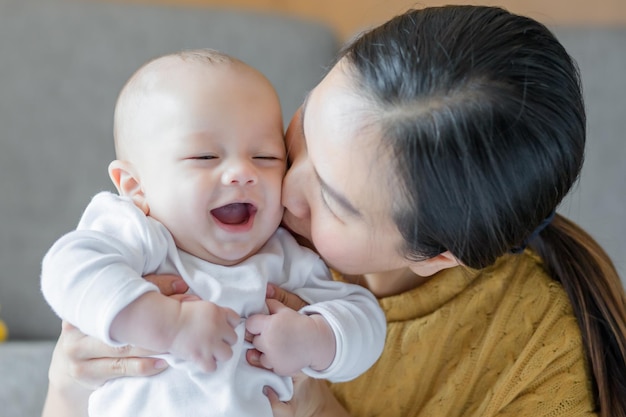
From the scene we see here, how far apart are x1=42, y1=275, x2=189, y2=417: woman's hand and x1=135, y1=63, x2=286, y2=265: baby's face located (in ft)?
0.27

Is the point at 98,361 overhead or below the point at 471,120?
below

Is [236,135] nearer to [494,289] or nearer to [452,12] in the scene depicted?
[452,12]

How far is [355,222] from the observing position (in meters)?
1.00

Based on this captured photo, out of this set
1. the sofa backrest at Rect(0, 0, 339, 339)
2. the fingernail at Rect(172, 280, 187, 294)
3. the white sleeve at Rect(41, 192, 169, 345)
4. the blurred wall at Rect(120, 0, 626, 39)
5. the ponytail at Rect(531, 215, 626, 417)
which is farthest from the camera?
the blurred wall at Rect(120, 0, 626, 39)

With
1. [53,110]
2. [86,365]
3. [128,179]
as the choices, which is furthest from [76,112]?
[86,365]

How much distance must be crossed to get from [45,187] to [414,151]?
54.6 inches

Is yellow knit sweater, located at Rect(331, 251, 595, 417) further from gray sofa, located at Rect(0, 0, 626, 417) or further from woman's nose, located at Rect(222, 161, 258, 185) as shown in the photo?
gray sofa, located at Rect(0, 0, 626, 417)

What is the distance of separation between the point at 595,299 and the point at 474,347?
0.68 ft

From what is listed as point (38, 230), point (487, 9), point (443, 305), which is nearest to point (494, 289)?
point (443, 305)

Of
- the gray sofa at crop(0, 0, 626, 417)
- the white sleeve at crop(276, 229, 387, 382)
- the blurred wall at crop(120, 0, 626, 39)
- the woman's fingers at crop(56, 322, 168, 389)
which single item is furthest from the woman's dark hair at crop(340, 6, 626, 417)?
the blurred wall at crop(120, 0, 626, 39)

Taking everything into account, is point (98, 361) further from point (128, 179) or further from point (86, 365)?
point (128, 179)

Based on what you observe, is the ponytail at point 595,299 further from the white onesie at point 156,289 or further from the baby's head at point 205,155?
the baby's head at point 205,155

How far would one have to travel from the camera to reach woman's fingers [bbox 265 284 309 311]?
104 centimetres

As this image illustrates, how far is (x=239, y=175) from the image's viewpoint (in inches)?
39.7
